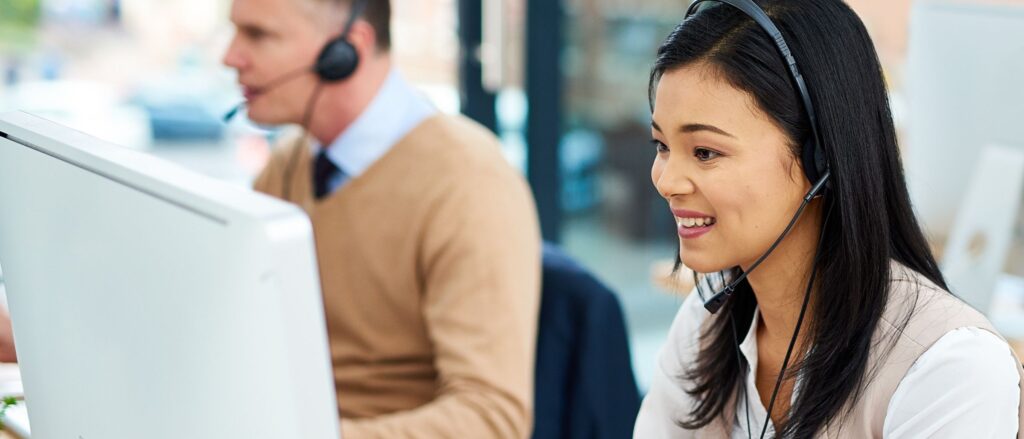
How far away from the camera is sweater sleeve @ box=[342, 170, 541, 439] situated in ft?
4.61

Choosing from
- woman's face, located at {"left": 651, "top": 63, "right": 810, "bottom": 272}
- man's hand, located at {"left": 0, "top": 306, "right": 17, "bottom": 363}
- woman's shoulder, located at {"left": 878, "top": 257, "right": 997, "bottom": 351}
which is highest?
woman's face, located at {"left": 651, "top": 63, "right": 810, "bottom": 272}

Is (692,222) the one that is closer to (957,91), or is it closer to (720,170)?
(720,170)

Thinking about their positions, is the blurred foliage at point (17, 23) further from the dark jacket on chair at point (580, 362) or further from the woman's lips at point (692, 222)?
the woman's lips at point (692, 222)

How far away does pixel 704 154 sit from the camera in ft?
3.25

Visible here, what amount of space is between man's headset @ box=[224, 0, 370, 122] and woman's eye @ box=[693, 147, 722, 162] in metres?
0.85

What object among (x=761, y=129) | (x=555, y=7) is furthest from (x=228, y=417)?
(x=555, y=7)

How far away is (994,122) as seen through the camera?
5.77ft

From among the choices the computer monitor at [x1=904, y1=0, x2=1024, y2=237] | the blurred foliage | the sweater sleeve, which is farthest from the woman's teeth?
the blurred foliage

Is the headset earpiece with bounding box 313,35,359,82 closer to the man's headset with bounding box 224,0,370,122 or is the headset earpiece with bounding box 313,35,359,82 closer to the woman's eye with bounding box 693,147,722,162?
the man's headset with bounding box 224,0,370,122

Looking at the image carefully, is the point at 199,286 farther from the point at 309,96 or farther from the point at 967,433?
the point at 309,96

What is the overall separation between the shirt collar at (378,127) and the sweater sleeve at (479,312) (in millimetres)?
194

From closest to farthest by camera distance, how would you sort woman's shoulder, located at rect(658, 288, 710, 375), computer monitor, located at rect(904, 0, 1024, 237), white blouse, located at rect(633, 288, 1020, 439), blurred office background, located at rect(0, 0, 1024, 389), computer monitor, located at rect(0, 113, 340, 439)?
computer monitor, located at rect(0, 113, 340, 439) → white blouse, located at rect(633, 288, 1020, 439) → woman's shoulder, located at rect(658, 288, 710, 375) → computer monitor, located at rect(904, 0, 1024, 237) → blurred office background, located at rect(0, 0, 1024, 389)

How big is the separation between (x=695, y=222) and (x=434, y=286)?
1.92 feet

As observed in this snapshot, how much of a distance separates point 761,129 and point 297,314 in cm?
51
